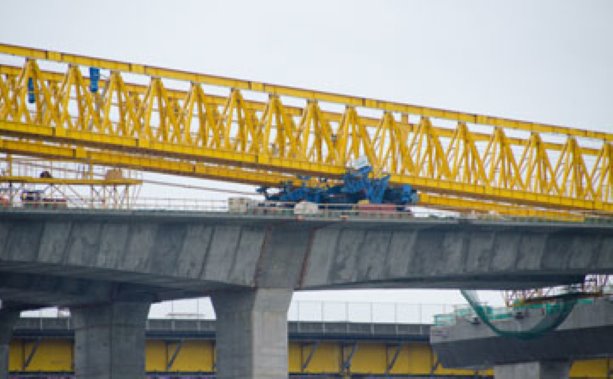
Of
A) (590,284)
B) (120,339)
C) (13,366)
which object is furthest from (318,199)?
(13,366)

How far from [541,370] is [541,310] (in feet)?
17.1

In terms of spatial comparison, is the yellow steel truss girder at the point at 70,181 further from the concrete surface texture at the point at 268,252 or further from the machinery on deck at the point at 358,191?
the machinery on deck at the point at 358,191

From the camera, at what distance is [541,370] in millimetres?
96312

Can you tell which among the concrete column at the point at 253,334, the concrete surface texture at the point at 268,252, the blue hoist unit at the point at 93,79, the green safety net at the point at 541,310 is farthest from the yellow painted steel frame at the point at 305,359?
the concrete column at the point at 253,334

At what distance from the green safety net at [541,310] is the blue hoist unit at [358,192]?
12256mm

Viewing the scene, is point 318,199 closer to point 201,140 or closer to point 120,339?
point 201,140

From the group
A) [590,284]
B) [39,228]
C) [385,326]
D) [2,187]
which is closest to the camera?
[39,228]

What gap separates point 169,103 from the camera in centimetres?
8262

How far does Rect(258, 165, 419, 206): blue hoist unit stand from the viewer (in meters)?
83.6

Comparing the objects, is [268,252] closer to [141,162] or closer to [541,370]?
[141,162]

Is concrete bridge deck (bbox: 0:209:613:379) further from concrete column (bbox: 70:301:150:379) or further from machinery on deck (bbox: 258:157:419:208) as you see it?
machinery on deck (bbox: 258:157:419:208)

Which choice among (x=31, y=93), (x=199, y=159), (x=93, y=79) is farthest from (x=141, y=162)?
(x=31, y=93)

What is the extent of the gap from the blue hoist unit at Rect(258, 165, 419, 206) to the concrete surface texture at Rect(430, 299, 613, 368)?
51.3 feet

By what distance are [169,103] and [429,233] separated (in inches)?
776
